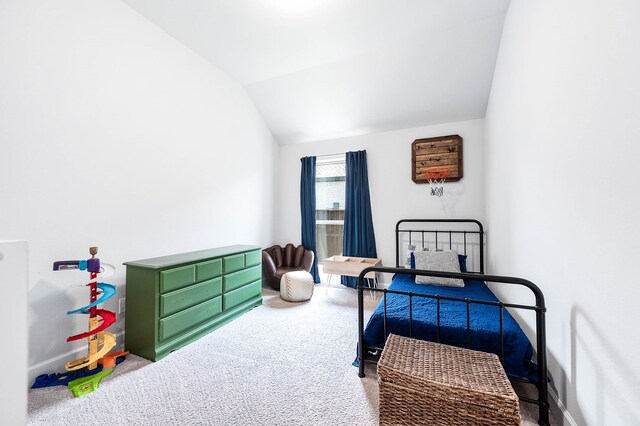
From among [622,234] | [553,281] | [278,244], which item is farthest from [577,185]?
[278,244]

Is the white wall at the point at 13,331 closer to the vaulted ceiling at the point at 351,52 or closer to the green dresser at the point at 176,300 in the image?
the green dresser at the point at 176,300

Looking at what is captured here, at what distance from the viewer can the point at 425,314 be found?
1835 mm

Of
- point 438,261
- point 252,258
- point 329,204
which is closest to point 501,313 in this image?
point 438,261

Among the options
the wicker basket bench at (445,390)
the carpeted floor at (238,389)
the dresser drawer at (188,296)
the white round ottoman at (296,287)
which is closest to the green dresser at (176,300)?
the dresser drawer at (188,296)

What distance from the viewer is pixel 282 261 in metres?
4.30

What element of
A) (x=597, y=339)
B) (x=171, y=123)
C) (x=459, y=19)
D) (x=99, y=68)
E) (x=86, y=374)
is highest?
(x=459, y=19)

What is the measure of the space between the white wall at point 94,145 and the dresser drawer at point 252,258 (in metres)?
0.56

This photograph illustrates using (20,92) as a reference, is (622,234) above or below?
below

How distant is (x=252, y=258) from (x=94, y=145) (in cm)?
191

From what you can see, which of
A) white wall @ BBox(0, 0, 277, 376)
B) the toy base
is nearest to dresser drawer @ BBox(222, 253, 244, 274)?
white wall @ BBox(0, 0, 277, 376)

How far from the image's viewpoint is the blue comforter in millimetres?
1540

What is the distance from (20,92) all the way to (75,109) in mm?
285

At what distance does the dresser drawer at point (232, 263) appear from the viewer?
9.14 ft

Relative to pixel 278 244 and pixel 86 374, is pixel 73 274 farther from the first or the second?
pixel 278 244
